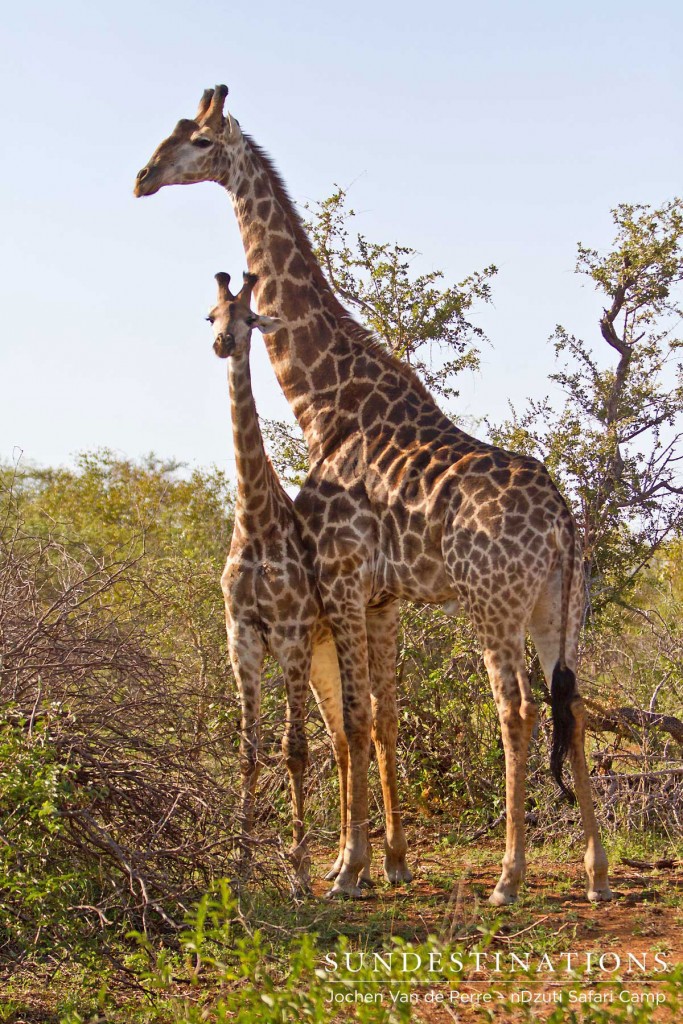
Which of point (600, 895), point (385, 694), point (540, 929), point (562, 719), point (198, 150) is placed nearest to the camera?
point (540, 929)

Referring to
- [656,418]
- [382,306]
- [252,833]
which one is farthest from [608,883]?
[382,306]

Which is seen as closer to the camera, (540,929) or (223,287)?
(540,929)

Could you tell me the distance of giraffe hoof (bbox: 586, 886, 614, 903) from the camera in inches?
248

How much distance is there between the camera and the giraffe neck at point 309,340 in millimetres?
7707

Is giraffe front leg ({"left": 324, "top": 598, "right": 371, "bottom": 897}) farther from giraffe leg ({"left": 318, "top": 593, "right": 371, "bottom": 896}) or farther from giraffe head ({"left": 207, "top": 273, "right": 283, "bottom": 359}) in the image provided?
giraffe head ({"left": 207, "top": 273, "right": 283, "bottom": 359})

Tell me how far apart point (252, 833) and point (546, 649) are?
2.00m

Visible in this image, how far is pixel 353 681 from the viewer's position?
705 centimetres

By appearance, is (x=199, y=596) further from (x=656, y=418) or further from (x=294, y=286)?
(x=656, y=418)

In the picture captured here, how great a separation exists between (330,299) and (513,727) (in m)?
3.31

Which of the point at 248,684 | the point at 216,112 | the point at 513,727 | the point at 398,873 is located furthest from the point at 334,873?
the point at 216,112

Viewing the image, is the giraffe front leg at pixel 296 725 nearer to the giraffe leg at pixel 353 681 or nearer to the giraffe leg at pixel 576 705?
the giraffe leg at pixel 353 681

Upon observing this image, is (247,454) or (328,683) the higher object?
(247,454)

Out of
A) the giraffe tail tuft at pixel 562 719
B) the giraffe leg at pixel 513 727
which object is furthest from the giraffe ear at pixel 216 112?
the giraffe tail tuft at pixel 562 719

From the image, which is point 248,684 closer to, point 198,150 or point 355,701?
point 355,701
